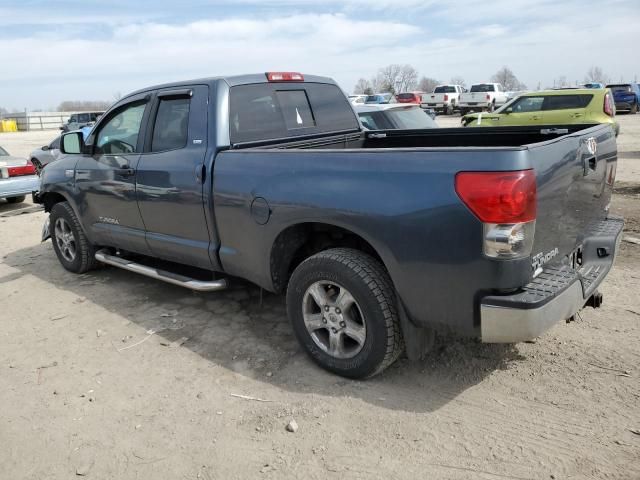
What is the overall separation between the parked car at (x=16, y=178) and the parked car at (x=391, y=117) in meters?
6.63

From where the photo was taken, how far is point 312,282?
3.53m

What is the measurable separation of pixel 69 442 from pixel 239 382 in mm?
1048

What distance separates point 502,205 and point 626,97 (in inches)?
1409

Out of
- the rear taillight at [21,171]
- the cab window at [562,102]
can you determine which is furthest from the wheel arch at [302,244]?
the cab window at [562,102]

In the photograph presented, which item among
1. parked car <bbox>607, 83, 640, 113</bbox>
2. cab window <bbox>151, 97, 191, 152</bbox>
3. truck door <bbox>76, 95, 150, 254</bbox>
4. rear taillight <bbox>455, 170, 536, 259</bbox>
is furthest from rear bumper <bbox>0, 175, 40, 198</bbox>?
parked car <bbox>607, 83, 640, 113</bbox>

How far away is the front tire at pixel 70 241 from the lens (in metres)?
5.84

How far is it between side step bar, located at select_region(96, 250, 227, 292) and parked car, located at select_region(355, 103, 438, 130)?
4.42 m

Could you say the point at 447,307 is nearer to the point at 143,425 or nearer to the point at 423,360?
the point at 423,360

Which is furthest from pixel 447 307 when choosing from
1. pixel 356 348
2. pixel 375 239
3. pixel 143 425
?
pixel 143 425

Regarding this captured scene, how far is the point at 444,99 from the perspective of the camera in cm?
3784

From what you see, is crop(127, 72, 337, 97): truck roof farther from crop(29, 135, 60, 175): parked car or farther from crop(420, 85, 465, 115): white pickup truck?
crop(420, 85, 465, 115): white pickup truck

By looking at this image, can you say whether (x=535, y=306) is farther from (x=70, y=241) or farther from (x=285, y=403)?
(x=70, y=241)

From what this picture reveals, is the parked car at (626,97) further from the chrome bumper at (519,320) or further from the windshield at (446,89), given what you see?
the chrome bumper at (519,320)

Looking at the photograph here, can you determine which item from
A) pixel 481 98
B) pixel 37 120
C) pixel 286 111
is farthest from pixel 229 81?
pixel 37 120
